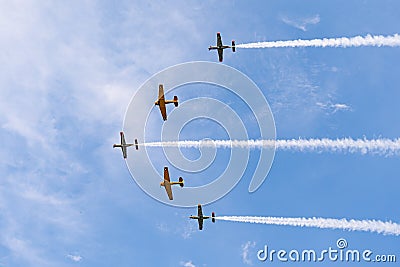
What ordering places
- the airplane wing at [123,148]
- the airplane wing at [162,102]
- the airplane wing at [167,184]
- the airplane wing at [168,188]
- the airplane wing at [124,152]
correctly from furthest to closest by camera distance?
the airplane wing at [124,152] → the airplane wing at [123,148] → the airplane wing at [168,188] → the airplane wing at [167,184] → the airplane wing at [162,102]

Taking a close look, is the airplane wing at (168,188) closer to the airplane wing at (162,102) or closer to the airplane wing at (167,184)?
the airplane wing at (167,184)

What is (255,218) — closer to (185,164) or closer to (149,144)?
(185,164)

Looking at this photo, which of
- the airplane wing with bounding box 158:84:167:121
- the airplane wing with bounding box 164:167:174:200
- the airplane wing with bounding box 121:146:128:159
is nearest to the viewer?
the airplane wing with bounding box 158:84:167:121

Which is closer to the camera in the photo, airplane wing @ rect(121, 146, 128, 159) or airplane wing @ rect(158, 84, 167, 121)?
airplane wing @ rect(158, 84, 167, 121)

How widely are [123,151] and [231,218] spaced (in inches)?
1173

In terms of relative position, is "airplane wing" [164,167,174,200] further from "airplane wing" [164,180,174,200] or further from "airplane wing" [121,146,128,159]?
"airplane wing" [121,146,128,159]

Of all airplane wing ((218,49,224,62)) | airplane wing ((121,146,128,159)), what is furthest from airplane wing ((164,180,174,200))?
airplane wing ((218,49,224,62))

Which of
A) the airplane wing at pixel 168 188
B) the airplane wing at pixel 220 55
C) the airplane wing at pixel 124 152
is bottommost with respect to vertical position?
the airplane wing at pixel 168 188

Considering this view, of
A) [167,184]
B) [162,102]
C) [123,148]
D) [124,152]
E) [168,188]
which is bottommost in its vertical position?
[168,188]

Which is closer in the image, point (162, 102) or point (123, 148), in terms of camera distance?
point (162, 102)

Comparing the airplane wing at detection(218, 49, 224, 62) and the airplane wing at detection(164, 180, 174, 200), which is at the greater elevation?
the airplane wing at detection(218, 49, 224, 62)

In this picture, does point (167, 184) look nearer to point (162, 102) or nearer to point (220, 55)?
point (162, 102)

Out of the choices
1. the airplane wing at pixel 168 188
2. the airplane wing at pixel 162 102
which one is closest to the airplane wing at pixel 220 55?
the airplane wing at pixel 162 102

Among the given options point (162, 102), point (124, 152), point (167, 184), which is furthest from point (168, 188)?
point (162, 102)
